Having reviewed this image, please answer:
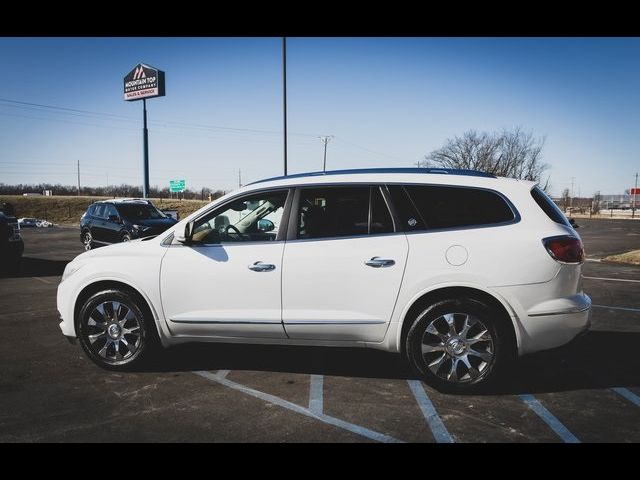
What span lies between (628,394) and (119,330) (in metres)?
4.37

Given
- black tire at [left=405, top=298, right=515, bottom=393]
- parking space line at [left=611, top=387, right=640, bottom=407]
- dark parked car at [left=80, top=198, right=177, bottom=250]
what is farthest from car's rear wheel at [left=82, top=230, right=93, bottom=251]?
parking space line at [left=611, top=387, right=640, bottom=407]

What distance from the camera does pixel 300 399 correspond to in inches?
148

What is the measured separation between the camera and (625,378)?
418 cm

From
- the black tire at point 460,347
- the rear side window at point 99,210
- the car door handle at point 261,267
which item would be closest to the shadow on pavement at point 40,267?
the rear side window at point 99,210

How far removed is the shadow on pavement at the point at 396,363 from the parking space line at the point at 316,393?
181 millimetres

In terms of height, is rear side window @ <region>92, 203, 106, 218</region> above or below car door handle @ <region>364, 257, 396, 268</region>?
above

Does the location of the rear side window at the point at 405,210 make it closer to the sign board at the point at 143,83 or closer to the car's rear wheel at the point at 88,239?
the car's rear wheel at the point at 88,239

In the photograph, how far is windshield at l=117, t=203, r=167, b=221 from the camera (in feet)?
49.1

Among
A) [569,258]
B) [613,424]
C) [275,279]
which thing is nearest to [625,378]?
[613,424]

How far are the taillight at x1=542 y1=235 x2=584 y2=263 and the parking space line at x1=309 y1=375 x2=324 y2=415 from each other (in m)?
2.12

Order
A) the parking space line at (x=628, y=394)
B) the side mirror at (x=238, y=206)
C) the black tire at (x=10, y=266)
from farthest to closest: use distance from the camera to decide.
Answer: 1. the black tire at (x=10, y=266)
2. the side mirror at (x=238, y=206)
3. the parking space line at (x=628, y=394)

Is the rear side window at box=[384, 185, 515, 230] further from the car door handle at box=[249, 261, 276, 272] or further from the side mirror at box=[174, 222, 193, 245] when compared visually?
the side mirror at box=[174, 222, 193, 245]

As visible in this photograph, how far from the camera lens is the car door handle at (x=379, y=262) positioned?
3824 millimetres
